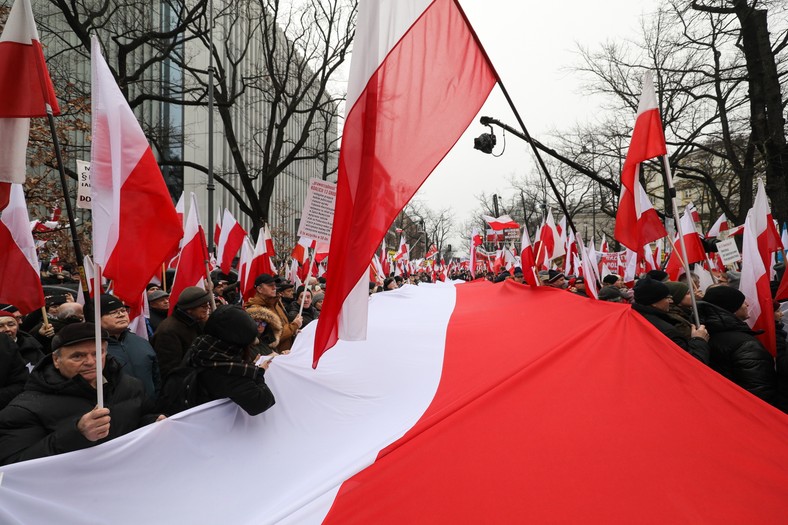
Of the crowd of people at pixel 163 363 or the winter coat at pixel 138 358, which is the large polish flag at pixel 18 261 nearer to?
the crowd of people at pixel 163 363

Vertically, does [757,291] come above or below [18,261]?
above

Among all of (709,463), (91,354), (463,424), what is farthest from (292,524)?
(709,463)

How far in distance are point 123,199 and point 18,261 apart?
2.12m

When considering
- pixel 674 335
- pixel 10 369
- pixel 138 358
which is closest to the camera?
pixel 10 369

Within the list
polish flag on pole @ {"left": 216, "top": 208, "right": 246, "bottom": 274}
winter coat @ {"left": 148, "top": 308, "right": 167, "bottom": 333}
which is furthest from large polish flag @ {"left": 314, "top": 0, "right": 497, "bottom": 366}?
polish flag on pole @ {"left": 216, "top": 208, "right": 246, "bottom": 274}

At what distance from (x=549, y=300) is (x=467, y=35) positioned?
3425 millimetres

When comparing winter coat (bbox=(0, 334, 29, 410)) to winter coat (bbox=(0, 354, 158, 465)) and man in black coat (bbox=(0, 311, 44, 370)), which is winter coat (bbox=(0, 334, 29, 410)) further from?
winter coat (bbox=(0, 354, 158, 465))

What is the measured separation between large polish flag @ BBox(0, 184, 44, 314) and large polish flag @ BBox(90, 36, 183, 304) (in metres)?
1.93

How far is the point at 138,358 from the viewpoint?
4344mm

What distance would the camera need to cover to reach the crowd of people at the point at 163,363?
105 inches

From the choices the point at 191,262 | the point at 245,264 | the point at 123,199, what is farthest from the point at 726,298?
the point at 245,264

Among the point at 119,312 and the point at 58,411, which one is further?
the point at 119,312

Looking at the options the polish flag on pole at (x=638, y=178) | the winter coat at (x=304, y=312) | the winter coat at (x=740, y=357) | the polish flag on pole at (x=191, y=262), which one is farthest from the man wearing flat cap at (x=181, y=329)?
the winter coat at (x=740, y=357)

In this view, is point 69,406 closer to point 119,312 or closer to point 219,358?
point 219,358
